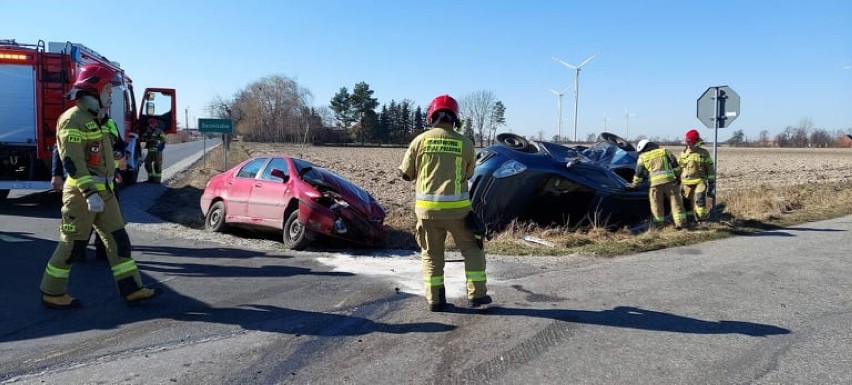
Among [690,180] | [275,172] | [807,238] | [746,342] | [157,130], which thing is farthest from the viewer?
[157,130]

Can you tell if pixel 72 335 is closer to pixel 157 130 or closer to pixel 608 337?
pixel 608 337

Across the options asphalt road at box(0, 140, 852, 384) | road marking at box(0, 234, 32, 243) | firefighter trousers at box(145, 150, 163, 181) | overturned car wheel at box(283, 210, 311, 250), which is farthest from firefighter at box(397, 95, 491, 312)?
firefighter trousers at box(145, 150, 163, 181)

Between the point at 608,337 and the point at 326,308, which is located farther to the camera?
the point at 326,308

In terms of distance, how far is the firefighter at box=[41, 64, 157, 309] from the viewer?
502 cm

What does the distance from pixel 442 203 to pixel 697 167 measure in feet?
25.3

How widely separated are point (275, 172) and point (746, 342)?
6413 mm

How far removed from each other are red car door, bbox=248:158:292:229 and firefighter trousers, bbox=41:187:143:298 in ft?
10.7

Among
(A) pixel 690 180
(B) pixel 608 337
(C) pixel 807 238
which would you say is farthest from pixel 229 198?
(C) pixel 807 238

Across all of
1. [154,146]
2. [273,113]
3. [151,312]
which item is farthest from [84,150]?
[273,113]

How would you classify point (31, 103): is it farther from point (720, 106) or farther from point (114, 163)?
point (720, 106)

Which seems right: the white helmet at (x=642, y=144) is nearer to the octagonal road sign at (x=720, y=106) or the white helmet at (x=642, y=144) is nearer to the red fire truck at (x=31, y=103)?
the octagonal road sign at (x=720, y=106)

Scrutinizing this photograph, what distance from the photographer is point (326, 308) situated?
5.27m

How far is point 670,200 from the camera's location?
10258 millimetres

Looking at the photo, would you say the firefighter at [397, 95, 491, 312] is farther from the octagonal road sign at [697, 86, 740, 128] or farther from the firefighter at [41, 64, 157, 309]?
the octagonal road sign at [697, 86, 740, 128]
